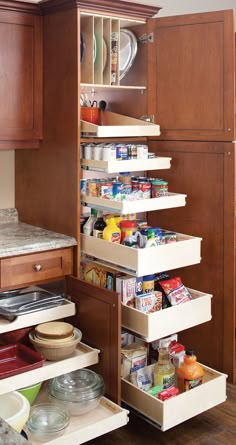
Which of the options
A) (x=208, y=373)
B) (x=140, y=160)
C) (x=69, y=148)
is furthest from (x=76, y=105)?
(x=208, y=373)

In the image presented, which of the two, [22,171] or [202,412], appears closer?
[202,412]

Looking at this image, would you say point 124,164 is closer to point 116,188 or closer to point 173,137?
point 116,188

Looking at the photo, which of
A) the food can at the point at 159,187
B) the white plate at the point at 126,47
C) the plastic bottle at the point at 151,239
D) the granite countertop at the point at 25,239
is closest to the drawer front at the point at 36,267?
the granite countertop at the point at 25,239

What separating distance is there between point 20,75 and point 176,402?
5.30 feet

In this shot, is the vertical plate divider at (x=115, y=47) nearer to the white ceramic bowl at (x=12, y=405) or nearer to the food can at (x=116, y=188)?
the food can at (x=116, y=188)

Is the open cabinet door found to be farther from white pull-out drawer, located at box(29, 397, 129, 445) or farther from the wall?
the wall

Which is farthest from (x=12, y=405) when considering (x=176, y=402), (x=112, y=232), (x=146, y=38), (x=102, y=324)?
(x=146, y=38)

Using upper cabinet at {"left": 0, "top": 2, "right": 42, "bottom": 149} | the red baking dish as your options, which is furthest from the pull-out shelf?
upper cabinet at {"left": 0, "top": 2, "right": 42, "bottom": 149}

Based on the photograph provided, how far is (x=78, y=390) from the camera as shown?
251cm

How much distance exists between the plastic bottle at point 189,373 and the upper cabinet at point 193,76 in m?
1.03

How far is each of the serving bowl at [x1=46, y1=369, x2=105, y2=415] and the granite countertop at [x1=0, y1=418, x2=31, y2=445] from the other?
147cm

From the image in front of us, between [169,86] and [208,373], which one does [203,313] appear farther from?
[169,86]

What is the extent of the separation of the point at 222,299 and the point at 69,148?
42.1 inches

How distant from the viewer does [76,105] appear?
2.63m
